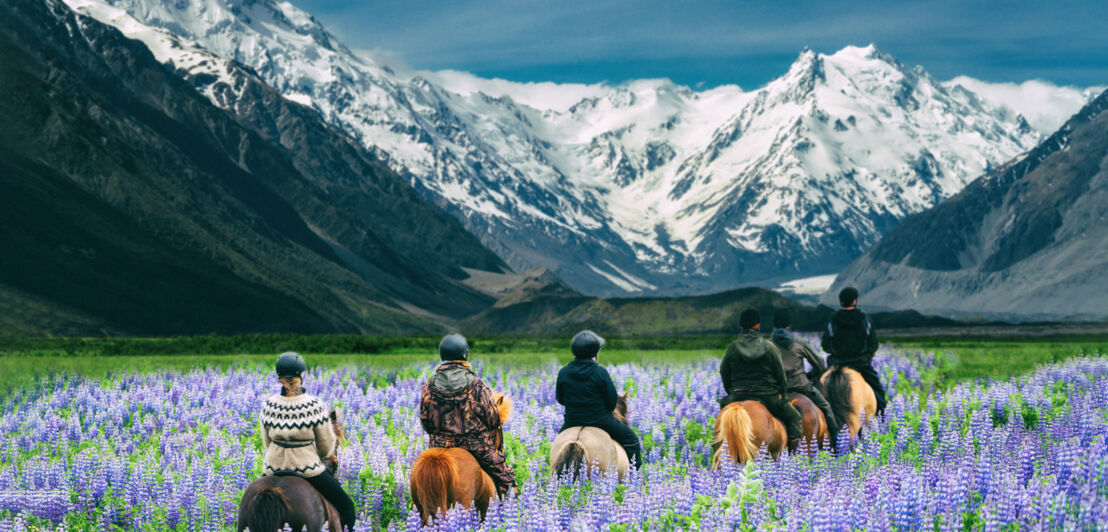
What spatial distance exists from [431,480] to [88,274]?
420 feet

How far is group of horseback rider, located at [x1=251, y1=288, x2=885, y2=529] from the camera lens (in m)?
11.0

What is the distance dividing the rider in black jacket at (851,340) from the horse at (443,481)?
9.59m

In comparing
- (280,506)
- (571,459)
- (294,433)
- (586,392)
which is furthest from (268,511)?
(586,392)

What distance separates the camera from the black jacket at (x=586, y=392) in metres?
14.4

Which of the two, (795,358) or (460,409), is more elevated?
(795,358)

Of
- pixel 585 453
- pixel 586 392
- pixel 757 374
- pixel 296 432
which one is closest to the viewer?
pixel 296 432

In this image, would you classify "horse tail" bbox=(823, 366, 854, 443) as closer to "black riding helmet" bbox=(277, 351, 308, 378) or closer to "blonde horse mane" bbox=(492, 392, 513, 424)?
"blonde horse mane" bbox=(492, 392, 513, 424)

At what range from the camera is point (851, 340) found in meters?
19.5

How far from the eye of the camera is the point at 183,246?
15212 centimetres

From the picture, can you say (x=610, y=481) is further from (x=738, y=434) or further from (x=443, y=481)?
(x=738, y=434)

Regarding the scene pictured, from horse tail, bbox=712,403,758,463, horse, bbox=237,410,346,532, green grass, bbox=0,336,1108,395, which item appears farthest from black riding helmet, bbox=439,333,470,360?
green grass, bbox=0,336,1108,395

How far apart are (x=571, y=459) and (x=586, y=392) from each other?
1.06m

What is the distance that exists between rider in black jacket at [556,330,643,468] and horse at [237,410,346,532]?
15.4 feet

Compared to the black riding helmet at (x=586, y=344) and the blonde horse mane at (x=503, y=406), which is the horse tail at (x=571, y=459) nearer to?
the black riding helmet at (x=586, y=344)
